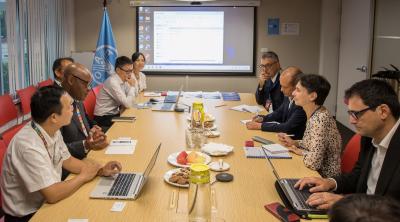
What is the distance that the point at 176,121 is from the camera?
3.78 m

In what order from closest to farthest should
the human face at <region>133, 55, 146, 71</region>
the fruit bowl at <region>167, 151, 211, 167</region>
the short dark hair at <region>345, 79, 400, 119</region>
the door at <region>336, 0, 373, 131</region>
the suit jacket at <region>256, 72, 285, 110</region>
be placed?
the short dark hair at <region>345, 79, 400, 119</region> < the fruit bowl at <region>167, 151, 211, 167</region> < the suit jacket at <region>256, 72, 285, 110</region> < the door at <region>336, 0, 373, 131</region> < the human face at <region>133, 55, 146, 71</region>

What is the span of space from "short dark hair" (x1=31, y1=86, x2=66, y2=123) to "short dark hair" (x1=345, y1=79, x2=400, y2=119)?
4.80 ft

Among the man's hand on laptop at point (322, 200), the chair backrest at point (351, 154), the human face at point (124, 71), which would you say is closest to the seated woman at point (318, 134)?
the chair backrest at point (351, 154)

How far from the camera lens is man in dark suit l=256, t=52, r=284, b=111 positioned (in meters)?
4.57

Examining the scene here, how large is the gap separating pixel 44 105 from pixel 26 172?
14.0 inches

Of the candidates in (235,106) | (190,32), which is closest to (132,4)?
(190,32)

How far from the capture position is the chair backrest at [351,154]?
8.63ft

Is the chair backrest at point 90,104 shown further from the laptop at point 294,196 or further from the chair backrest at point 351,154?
the laptop at point 294,196

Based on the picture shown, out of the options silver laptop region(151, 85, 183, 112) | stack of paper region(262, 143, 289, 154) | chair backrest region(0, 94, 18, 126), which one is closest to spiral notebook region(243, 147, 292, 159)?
stack of paper region(262, 143, 289, 154)

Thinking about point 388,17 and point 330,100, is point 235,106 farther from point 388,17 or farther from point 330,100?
point 330,100

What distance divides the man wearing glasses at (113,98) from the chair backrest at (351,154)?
8.15 feet

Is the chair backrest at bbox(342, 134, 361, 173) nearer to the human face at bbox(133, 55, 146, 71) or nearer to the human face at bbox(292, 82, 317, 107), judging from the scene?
the human face at bbox(292, 82, 317, 107)

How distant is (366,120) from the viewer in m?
2.01

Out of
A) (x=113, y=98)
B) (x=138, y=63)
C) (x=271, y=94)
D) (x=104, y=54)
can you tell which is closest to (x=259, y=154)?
(x=271, y=94)
